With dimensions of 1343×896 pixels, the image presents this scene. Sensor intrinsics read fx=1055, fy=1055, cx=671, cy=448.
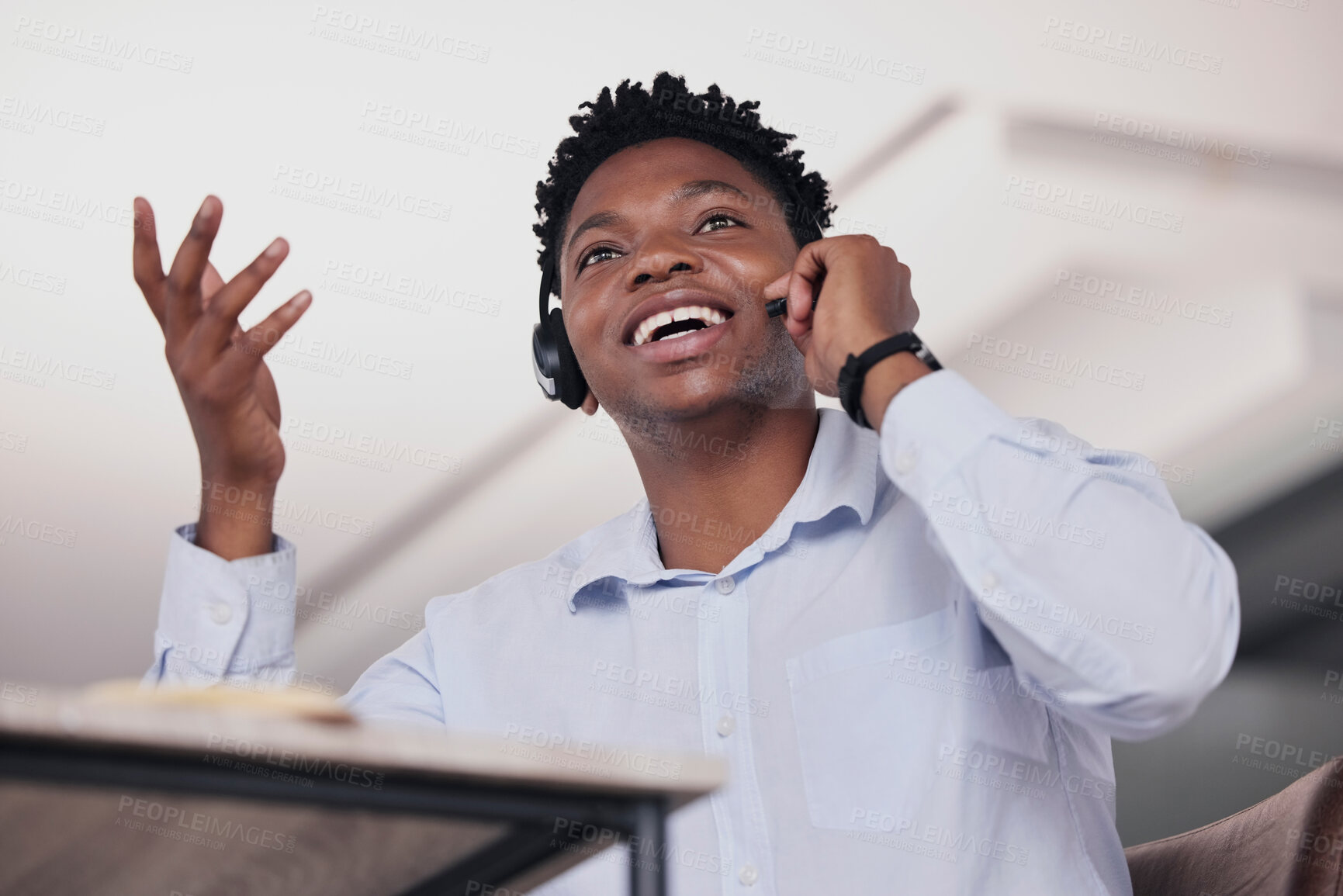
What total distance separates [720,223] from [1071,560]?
36.7 inches

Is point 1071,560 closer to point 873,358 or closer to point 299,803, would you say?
point 873,358

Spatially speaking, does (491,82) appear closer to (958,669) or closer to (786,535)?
(786,535)

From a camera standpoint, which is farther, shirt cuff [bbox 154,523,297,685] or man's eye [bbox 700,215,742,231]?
man's eye [bbox 700,215,742,231]

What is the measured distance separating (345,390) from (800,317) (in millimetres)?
2139

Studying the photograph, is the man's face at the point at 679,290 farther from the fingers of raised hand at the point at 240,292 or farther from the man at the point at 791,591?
the fingers of raised hand at the point at 240,292

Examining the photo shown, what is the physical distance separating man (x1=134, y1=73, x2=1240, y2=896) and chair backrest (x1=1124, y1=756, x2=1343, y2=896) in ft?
0.18

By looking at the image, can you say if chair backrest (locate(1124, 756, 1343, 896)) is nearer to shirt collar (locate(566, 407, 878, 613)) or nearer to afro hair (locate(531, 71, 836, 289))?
shirt collar (locate(566, 407, 878, 613))

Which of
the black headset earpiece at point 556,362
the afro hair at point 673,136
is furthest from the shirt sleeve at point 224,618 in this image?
the afro hair at point 673,136

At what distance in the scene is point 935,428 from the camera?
114 cm

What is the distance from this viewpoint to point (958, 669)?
1.33 m

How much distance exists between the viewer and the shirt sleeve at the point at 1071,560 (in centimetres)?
104

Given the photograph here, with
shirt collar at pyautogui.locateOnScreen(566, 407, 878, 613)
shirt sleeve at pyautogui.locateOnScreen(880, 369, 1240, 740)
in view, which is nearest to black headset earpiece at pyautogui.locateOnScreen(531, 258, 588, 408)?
shirt collar at pyautogui.locateOnScreen(566, 407, 878, 613)

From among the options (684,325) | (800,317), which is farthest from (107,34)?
(800,317)

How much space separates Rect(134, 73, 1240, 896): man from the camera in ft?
3.58
